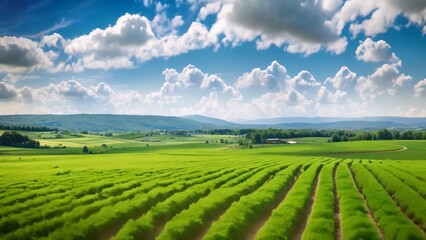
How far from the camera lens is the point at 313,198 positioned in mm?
39406

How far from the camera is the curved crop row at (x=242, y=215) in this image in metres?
23.9

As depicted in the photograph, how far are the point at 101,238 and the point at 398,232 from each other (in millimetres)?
19923

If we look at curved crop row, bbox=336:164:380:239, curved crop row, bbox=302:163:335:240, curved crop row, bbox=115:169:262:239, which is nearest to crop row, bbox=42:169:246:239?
curved crop row, bbox=115:169:262:239

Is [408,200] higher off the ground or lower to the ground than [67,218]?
higher

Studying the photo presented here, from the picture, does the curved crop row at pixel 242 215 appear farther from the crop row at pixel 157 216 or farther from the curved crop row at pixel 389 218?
the curved crop row at pixel 389 218

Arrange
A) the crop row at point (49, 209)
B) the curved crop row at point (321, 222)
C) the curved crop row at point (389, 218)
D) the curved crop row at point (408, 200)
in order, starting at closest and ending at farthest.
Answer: the curved crop row at point (389, 218) < the curved crop row at point (321, 222) < the crop row at point (49, 209) < the curved crop row at point (408, 200)

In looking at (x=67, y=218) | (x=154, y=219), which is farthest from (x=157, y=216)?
(x=67, y=218)

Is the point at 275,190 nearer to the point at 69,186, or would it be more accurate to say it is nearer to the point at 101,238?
the point at 101,238

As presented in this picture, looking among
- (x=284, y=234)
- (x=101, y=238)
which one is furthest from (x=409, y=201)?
(x=101, y=238)

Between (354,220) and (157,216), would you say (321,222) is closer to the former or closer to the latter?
(354,220)

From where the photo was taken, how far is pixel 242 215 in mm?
27938

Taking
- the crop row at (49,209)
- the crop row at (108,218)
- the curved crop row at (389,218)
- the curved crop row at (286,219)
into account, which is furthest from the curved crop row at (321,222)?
the crop row at (49,209)

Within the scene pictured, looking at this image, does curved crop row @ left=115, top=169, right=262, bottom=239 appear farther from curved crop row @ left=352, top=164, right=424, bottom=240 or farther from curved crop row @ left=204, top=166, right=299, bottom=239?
curved crop row @ left=352, top=164, right=424, bottom=240

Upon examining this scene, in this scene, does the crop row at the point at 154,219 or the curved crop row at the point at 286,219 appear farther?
the curved crop row at the point at 286,219
